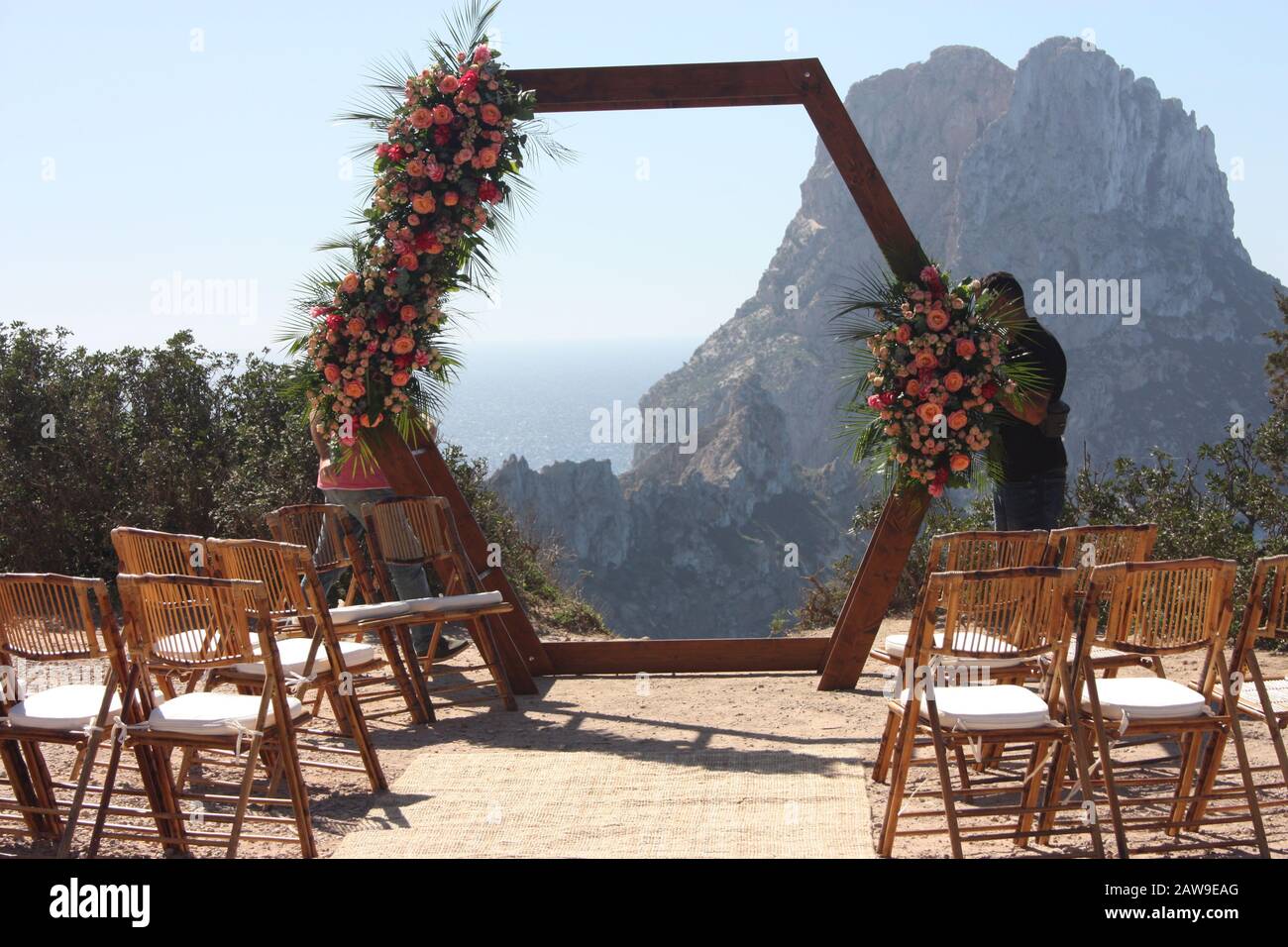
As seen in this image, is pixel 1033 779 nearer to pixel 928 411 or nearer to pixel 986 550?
pixel 986 550

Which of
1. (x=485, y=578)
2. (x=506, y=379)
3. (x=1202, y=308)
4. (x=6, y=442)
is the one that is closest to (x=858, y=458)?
(x=485, y=578)

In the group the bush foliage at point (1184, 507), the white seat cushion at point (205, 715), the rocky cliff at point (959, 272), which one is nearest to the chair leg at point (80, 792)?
the white seat cushion at point (205, 715)

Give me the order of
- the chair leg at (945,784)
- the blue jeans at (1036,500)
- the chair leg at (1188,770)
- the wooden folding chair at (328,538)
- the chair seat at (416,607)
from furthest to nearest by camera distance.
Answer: the wooden folding chair at (328,538)
the blue jeans at (1036,500)
the chair seat at (416,607)
the chair leg at (1188,770)
the chair leg at (945,784)

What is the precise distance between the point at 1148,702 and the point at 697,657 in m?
3.85

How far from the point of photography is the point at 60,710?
4.12 m

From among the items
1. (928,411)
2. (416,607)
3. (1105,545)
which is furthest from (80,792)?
(928,411)

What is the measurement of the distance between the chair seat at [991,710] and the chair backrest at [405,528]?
3.35 meters

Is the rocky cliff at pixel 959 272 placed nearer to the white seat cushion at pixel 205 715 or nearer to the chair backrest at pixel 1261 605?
the chair backrest at pixel 1261 605

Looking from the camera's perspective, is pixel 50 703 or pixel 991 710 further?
pixel 50 703

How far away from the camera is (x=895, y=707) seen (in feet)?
13.7

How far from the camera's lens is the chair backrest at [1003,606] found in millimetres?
3855

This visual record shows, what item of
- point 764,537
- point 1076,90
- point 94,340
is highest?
point 1076,90

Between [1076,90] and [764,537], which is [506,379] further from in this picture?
[764,537]

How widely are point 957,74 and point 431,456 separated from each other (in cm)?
9439
